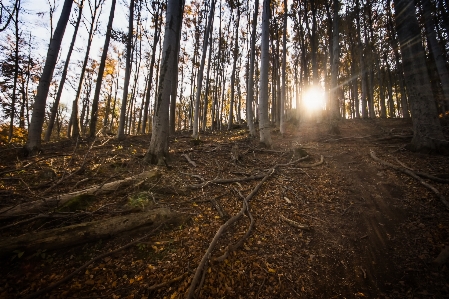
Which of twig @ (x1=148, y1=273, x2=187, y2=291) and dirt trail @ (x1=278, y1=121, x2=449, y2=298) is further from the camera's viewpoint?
dirt trail @ (x1=278, y1=121, x2=449, y2=298)

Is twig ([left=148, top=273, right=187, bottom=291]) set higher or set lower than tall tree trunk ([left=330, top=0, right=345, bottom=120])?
lower

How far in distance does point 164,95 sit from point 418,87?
8084 millimetres

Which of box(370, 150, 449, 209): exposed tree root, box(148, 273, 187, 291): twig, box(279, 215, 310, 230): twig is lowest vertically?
box(148, 273, 187, 291): twig

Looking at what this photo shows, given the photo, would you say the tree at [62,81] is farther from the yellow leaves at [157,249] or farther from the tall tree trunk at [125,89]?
the yellow leaves at [157,249]

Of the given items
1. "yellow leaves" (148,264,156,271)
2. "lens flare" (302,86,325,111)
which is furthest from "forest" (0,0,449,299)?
"lens flare" (302,86,325,111)

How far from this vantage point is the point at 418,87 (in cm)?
Result: 602

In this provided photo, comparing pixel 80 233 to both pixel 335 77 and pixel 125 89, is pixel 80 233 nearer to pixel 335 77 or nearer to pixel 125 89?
pixel 125 89

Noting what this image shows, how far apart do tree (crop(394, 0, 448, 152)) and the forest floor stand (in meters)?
0.70

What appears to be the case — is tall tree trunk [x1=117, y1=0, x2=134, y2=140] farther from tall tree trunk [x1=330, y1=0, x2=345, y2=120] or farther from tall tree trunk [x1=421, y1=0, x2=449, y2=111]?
tall tree trunk [x1=421, y1=0, x2=449, y2=111]

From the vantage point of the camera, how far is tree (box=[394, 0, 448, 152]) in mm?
5859

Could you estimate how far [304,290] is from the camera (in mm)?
2438

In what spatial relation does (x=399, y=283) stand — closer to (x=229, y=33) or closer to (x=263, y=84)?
(x=263, y=84)

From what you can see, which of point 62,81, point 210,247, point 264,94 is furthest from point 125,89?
point 210,247

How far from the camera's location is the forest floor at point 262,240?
7.88 ft
